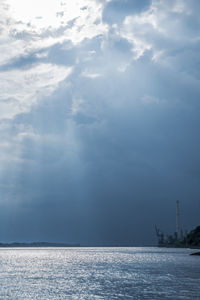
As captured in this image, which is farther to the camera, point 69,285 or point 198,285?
point 69,285

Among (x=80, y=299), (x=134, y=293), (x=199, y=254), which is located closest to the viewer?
(x=80, y=299)

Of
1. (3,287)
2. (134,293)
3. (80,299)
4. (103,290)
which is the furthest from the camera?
(3,287)

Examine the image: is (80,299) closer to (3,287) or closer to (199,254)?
(3,287)

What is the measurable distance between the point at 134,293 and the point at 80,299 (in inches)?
348

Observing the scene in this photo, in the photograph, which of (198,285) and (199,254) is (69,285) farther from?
Answer: (199,254)

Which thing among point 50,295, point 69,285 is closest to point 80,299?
point 50,295

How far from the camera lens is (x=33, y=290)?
62.6 meters

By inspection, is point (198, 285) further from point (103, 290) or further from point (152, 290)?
point (103, 290)

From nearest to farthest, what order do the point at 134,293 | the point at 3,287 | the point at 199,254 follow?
the point at 134,293, the point at 3,287, the point at 199,254

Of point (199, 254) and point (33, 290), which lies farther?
point (199, 254)

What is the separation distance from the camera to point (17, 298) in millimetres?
53312

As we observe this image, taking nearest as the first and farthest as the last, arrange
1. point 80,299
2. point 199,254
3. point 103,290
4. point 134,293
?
point 80,299, point 134,293, point 103,290, point 199,254

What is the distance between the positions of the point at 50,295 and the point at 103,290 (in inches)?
358

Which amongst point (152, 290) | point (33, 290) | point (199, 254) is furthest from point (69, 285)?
point (199, 254)
